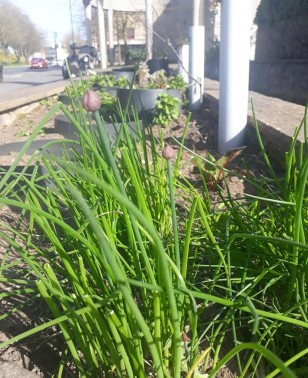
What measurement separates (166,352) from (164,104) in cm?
362

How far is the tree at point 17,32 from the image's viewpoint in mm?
50375

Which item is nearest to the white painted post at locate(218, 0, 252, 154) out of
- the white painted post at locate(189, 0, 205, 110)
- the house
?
the white painted post at locate(189, 0, 205, 110)

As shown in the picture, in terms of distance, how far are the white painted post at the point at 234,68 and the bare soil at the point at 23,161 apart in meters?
0.16

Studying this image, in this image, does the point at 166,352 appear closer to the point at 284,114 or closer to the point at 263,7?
the point at 284,114

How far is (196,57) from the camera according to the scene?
4.83 metres

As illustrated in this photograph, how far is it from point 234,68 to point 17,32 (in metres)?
58.5

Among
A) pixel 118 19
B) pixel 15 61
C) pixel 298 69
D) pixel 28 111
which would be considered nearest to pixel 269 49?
pixel 298 69

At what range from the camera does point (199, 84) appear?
481 centimetres

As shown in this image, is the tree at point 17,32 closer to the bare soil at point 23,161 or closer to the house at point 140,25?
the house at point 140,25

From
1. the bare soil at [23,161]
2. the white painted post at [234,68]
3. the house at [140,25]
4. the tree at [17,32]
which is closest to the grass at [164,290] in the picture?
the bare soil at [23,161]

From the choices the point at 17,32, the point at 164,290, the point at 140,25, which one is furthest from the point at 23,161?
the point at 17,32

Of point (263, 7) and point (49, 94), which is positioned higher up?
point (263, 7)

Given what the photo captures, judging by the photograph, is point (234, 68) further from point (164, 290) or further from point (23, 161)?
point (164, 290)

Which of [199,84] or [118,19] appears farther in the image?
[118,19]
